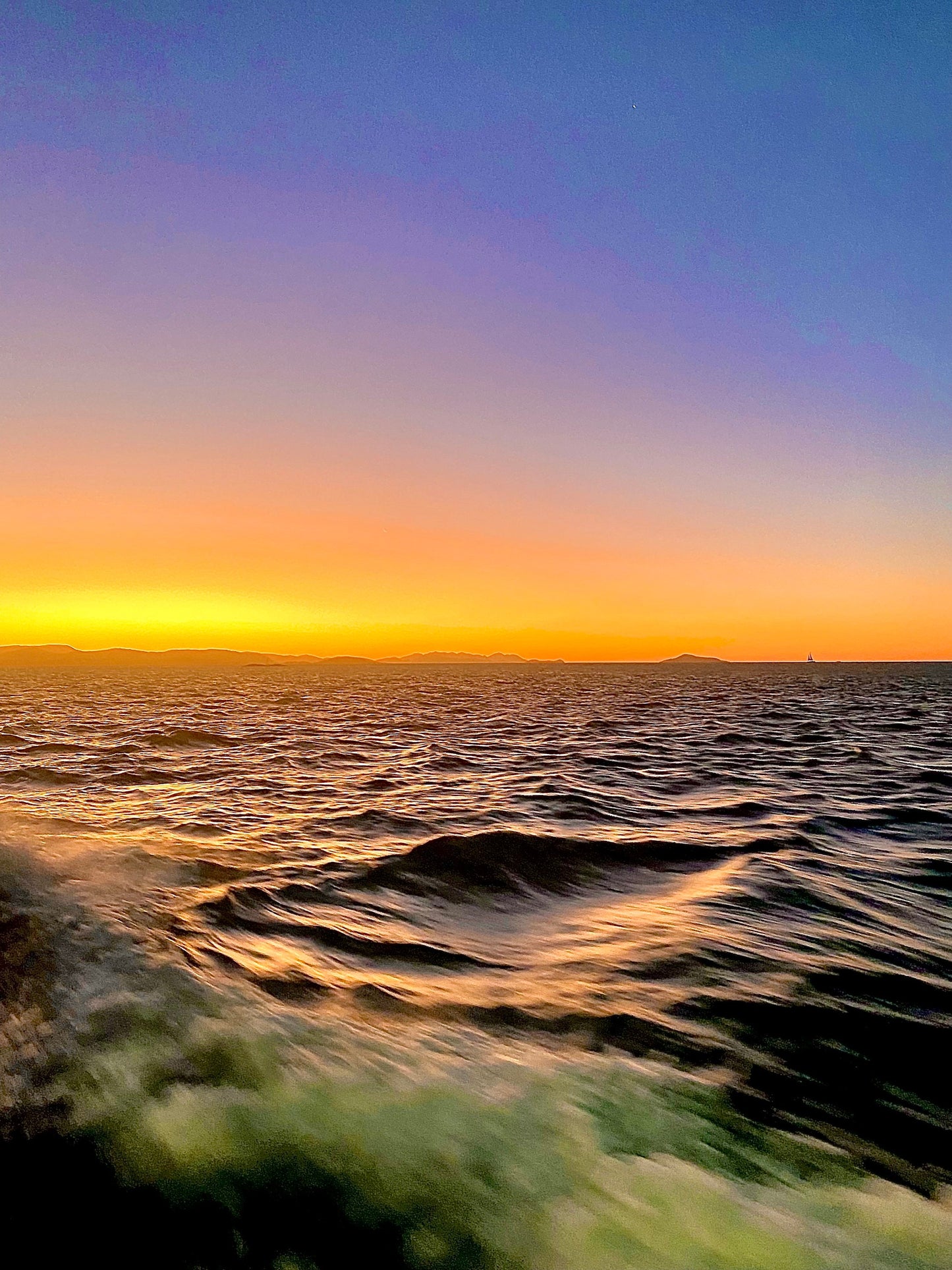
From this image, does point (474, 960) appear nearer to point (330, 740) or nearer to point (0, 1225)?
point (0, 1225)

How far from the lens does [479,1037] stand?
3510 mm

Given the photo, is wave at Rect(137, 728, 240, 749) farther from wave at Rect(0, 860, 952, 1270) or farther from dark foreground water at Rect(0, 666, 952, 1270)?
wave at Rect(0, 860, 952, 1270)

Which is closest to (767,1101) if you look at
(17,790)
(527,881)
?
(527,881)

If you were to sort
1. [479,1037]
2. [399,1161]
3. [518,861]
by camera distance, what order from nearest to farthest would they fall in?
[399,1161] → [479,1037] → [518,861]

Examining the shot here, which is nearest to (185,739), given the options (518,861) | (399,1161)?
(518,861)

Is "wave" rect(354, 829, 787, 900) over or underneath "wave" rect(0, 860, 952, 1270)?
underneath

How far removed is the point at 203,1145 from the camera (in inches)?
100

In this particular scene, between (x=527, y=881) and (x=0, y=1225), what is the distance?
511cm

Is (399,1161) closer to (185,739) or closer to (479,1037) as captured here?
(479,1037)

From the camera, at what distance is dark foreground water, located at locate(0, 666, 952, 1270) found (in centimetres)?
225

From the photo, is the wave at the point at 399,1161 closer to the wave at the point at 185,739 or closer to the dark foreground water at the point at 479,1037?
the dark foreground water at the point at 479,1037

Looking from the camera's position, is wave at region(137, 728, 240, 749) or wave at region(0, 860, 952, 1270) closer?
wave at region(0, 860, 952, 1270)

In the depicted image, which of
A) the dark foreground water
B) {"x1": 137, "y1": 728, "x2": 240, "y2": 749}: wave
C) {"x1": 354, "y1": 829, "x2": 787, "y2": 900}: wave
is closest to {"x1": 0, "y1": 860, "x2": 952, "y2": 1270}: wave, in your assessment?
the dark foreground water

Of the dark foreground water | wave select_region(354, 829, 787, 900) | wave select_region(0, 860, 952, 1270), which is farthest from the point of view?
wave select_region(354, 829, 787, 900)
